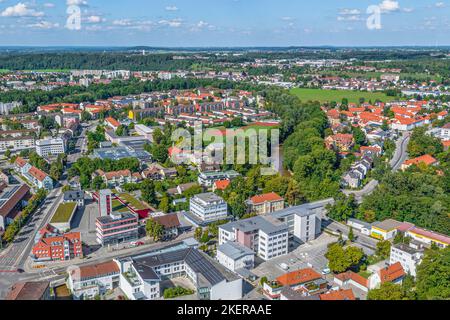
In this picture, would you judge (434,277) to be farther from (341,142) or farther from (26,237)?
(341,142)

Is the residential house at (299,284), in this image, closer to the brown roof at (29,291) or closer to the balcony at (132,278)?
the balcony at (132,278)

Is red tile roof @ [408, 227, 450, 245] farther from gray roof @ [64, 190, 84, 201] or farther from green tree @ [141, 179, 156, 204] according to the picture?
gray roof @ [64, 190, 84, 201]

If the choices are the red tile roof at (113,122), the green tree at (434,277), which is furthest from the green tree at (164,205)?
the red tile roof at (113,122)

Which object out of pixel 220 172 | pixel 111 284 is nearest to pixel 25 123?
pixel 220 172

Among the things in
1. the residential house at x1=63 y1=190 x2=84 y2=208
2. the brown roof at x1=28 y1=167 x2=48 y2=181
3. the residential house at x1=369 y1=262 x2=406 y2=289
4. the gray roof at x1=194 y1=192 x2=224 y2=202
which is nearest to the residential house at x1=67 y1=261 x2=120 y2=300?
the gray roof at x1=194 y1=192 x2=224 y2=202

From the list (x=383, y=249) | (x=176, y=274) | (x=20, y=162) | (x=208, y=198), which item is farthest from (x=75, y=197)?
(x=383, y=249)
